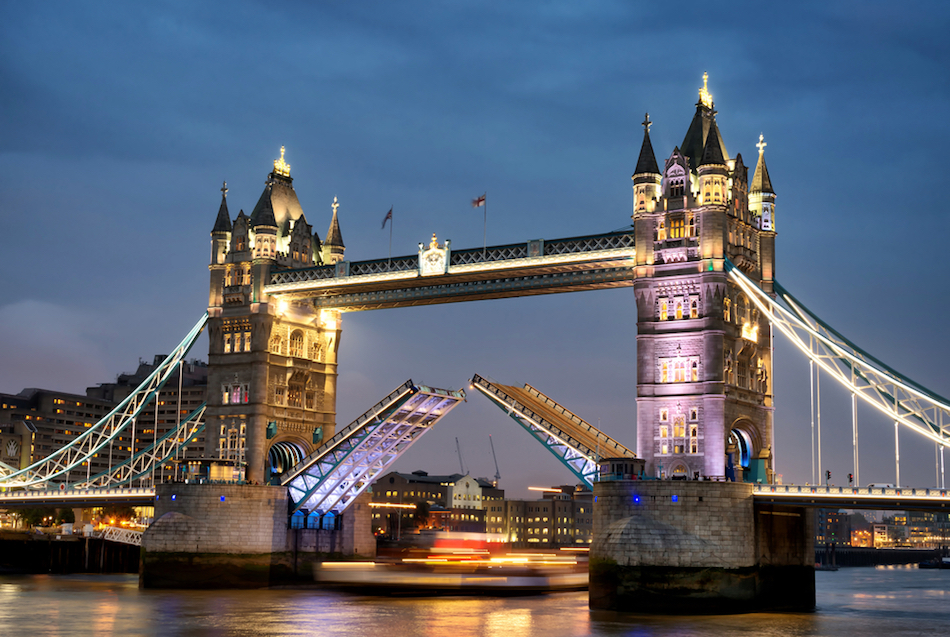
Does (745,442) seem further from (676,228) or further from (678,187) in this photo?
(678,187)

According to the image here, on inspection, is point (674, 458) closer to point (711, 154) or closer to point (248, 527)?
point (711, 154)

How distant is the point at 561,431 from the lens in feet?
178

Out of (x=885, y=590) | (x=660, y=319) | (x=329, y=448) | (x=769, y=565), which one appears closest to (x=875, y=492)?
(x=769, y=565)

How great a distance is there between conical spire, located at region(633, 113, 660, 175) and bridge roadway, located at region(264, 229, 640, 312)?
9.75 feet

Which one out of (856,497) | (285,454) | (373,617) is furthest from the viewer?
(285,454)

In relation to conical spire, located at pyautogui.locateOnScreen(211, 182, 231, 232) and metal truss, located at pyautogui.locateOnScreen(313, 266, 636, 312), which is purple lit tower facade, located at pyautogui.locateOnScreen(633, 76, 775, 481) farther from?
conical spire, located at pyautogui.locateOnScreen(211, 182, 231, 232)

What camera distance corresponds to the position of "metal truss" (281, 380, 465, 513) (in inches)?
2318

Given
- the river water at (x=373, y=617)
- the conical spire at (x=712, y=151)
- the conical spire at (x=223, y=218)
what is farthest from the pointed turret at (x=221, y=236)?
the conical spire at (x=712, y=151)

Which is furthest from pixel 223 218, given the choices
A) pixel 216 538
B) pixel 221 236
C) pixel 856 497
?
pixel 856 497

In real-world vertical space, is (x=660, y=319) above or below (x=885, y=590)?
above

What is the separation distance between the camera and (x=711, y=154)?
52312mm

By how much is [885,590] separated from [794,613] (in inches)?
1496

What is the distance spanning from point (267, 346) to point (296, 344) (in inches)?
106

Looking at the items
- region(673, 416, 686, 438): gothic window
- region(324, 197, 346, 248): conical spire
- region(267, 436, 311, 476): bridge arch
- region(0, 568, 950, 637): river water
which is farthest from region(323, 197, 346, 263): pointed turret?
region(673, 416, 686, 438): gothic window
